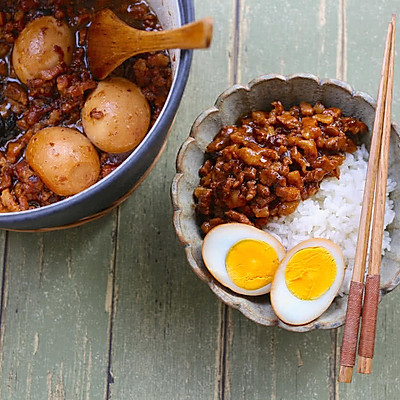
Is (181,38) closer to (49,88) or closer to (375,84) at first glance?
(49,88)

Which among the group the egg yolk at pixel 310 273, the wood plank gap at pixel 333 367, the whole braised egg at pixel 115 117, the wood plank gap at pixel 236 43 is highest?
the wood plank gap at pixel 236 43

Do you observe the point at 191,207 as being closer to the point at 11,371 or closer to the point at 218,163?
the point at 218,163

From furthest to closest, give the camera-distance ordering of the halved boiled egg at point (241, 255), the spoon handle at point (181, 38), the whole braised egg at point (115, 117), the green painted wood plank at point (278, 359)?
the green painted wood plank at point (278, 359)
the halved boiled egg at point (241, 255)
the whole braised egg at point (115, 117)
the spoon handle at point (181, 38)

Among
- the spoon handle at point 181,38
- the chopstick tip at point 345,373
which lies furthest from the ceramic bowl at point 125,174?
the chopstick tip at point 345,373

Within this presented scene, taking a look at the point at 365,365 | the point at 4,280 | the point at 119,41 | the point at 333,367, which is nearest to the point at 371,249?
the point at 365,365

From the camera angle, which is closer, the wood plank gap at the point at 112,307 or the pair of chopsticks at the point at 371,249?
the pair of chopsticks at the point at 371,249

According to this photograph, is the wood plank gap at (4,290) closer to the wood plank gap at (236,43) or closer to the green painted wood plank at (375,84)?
the wood plank gap at (236,43)

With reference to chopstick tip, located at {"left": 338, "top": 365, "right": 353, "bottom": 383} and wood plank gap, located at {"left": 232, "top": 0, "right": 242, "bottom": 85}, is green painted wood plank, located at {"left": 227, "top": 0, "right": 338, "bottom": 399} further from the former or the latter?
chopstick tip, located at {"left": 338, "top": 365, "right": 353, "bottom": 383}

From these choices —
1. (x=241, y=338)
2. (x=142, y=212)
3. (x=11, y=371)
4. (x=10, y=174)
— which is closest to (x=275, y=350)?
(x=241, y=338)
